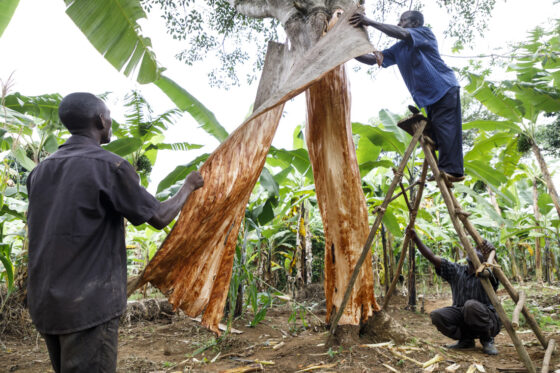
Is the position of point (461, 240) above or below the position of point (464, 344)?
above

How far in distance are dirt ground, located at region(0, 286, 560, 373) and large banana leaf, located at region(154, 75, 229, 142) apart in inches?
94.4

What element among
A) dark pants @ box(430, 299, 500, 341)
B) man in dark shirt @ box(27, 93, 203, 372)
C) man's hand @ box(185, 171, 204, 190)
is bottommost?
dark pants @ box(430, 299, 500, 341)

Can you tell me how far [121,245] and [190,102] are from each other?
3057mm

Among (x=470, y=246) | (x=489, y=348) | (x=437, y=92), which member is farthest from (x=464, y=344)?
(x=437, y=92)

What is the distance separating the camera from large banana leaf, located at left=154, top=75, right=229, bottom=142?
4.35 m

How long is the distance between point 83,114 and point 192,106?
9.41ft

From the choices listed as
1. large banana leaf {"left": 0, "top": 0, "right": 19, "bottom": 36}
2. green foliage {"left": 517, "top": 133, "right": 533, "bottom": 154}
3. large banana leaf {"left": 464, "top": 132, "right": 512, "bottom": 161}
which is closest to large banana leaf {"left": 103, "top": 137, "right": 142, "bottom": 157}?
large banana leaf {"left": 0, "top": 0, "right": 19, "bottom": 36}

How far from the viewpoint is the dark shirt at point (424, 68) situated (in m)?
2.81

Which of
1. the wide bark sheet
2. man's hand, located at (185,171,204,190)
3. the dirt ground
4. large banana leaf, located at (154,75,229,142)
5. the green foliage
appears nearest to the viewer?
man's hand, located at (185,171,204,190)

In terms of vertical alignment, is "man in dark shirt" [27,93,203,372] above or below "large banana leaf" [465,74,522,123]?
below

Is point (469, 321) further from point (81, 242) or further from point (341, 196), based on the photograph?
point (81, 242)

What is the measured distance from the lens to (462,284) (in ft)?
12.6

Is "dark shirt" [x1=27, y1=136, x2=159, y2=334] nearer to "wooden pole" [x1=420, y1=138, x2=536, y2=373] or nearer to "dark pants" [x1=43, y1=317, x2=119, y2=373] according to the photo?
"dark pants" [x1=43, y1=317, x2=119, y2=373]

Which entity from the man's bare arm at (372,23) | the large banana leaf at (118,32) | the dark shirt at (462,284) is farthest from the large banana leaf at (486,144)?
the large banana leaf at (118,32)
